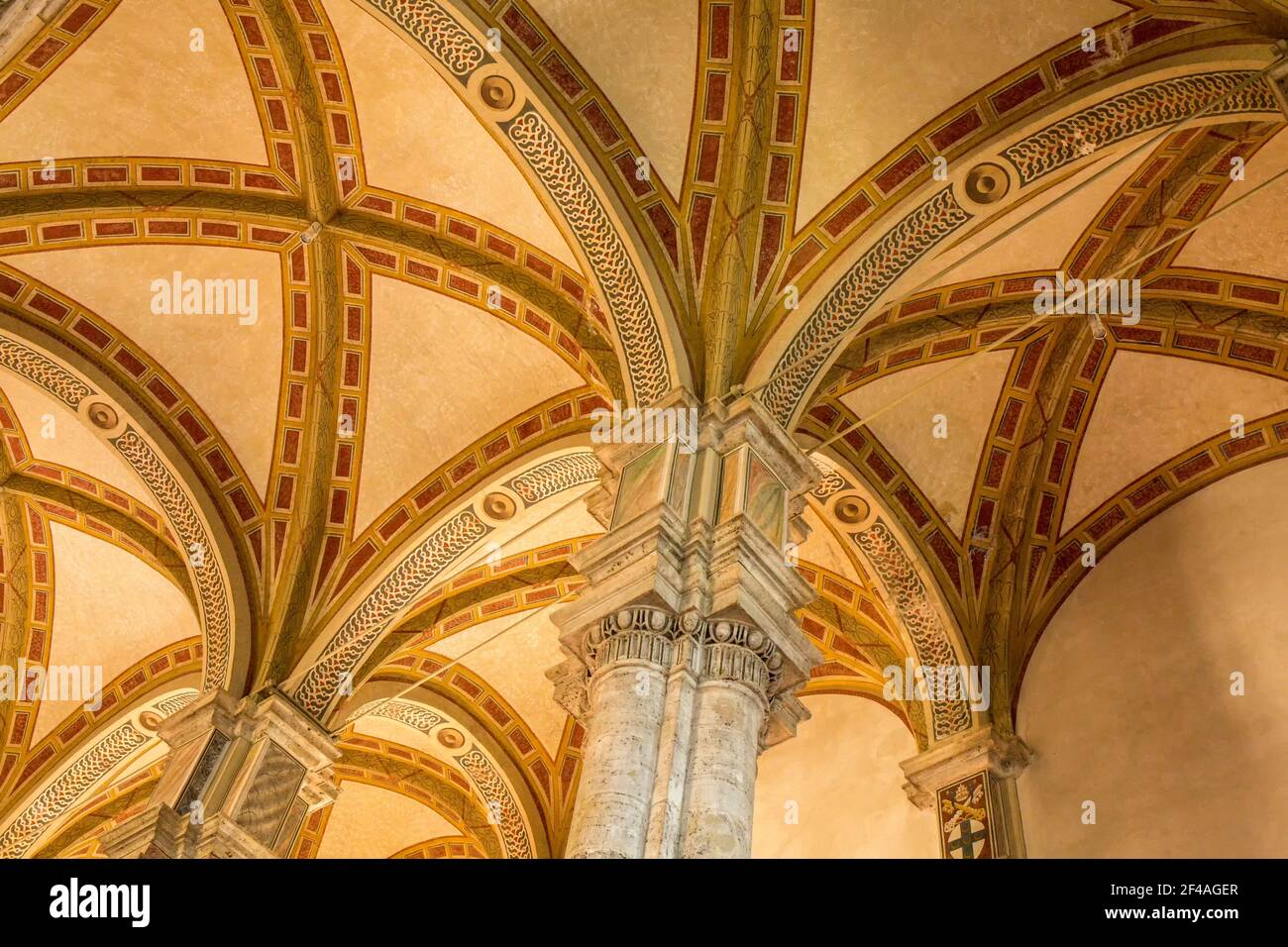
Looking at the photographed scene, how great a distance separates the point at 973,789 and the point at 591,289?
4.15 m

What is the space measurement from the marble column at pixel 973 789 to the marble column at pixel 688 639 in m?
2.80

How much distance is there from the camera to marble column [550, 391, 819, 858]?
6062 mm

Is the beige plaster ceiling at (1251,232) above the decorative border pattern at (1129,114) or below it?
above

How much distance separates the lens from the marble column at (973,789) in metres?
9.55

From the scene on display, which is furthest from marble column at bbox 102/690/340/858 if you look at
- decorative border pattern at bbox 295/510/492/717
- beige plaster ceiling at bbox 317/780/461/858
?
beige plaster ceiling at bbox 317/780/461/858

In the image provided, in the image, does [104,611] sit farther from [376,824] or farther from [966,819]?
[966,819]

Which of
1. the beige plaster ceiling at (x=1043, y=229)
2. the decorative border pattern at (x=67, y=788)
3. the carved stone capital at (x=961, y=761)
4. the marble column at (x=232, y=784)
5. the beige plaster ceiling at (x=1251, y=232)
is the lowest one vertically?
the marble column at (x=232, y=784)

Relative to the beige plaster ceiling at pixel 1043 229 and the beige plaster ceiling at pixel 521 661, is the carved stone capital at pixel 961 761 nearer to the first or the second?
the beige plaster ceiling at pixel 1043 229

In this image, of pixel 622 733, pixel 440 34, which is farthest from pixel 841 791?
pixel 440 34

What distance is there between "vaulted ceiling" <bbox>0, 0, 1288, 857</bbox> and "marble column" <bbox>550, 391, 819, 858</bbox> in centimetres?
77

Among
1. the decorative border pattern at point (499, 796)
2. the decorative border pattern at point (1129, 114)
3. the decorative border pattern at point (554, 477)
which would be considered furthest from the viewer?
the decorative border pattern at point (499, 796)

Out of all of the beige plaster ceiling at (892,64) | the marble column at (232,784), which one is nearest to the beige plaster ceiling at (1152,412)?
the beige plaster ceiling at (892,64)

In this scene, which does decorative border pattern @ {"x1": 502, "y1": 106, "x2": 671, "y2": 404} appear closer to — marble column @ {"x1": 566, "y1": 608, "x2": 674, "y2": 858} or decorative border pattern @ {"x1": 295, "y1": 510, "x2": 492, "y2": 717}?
marble column @ {"x1": 566, "y1": 608, "x2": 674, "y2": 858}
